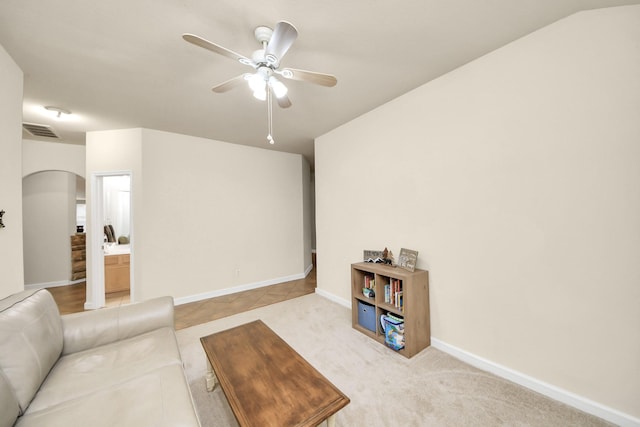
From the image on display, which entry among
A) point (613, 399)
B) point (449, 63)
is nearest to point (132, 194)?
point (449, 63)

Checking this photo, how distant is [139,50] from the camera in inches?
69.7

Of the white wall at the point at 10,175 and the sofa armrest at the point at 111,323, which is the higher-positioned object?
the white wall at the point at 10,175

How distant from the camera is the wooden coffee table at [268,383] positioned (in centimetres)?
106

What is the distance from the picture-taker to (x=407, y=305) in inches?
83.0

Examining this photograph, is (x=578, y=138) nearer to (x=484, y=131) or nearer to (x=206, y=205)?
(x=484, y=131)

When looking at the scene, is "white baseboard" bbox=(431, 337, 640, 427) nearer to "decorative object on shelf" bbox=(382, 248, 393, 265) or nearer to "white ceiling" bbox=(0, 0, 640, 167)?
"decorative object on shelf" bbox=(382, 248, 393, 265)

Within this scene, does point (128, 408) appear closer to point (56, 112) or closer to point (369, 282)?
point (369, 282)

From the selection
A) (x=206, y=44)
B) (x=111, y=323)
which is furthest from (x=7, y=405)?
(x=206, y=44)

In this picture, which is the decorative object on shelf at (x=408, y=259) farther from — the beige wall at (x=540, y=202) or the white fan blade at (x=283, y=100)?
the white fan blade at (x=283, y=100)

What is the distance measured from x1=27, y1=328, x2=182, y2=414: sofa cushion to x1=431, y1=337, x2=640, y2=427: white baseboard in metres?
2.27

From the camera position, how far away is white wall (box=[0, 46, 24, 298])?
163 centimetres

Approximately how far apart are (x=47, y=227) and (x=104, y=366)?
5.05m

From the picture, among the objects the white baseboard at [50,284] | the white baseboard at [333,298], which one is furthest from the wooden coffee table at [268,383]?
the white baseboard at [50,284]

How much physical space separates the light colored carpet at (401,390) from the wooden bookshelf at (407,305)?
9 cm
